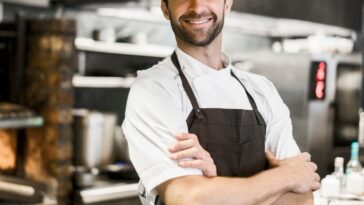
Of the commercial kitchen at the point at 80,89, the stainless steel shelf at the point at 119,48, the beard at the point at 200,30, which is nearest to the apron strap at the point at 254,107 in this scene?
the beard at the point at 200,30

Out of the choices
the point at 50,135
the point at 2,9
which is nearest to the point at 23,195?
the point at 50,135

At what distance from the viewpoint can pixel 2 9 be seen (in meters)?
3.90

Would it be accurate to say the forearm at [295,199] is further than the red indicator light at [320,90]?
No

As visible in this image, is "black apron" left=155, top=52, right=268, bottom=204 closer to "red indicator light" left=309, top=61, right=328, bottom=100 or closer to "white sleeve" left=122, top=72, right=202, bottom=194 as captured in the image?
"white sleeve" left=122, top=72, right=202, bottom=194

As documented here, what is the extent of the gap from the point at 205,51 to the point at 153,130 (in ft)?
1.23

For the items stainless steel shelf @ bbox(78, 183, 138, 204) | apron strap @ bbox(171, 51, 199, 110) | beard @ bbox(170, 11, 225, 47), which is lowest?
stainless steel shelf @ bbox(78, 183, 138, 204)

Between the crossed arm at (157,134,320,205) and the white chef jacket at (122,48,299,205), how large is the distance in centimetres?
3

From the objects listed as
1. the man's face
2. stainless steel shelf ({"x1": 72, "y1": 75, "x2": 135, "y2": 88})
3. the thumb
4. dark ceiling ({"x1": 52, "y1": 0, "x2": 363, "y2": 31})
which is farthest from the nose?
stainless steel shelf ({"x1": 72, "y1": 75, "x2": 135, "y2": 88})

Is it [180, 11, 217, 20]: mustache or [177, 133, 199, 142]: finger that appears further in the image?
[180, 11, 217, 20]: mustache

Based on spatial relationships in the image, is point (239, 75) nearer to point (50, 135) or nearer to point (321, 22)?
point (50, 135)

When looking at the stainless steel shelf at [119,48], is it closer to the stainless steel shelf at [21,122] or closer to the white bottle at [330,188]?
the stainless steel shelf at [21,122]

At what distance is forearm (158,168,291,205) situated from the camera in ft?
5.19

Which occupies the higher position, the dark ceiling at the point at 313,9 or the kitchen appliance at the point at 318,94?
the dark ceiling at the point at 313,9

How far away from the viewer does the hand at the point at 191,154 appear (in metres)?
1.65
